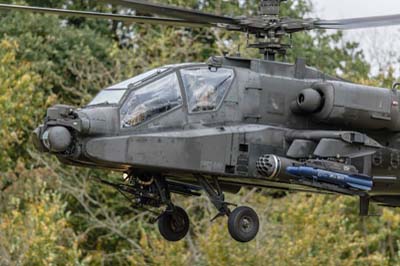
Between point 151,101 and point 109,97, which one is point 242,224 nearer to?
point 151,101

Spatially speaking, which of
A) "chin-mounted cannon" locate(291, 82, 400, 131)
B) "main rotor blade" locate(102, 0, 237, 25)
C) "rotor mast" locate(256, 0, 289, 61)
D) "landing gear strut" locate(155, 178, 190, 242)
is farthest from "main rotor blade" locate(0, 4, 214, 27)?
"landing gear strut" locate(155, 178, 190, 242)

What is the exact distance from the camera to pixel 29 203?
2620 centimetres

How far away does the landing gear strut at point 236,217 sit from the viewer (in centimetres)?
1299

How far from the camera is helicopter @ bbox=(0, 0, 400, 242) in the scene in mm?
12578

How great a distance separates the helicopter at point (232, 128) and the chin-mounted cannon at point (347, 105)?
14 millimetres

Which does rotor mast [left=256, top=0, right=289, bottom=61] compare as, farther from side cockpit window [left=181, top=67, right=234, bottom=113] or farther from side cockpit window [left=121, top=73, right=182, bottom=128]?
side cockpit window [left=121, top=73, right=182, bottom=128]

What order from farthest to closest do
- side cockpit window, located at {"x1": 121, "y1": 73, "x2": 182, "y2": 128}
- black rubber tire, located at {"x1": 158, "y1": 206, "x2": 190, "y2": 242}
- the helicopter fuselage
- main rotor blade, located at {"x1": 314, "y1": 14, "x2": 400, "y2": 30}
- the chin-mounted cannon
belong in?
black rubber tire, located at {"x1": 158, "y1": 206, "x2": 190, "y2": 242} < the chin-mounted cannon < main rotor blade, located at {"x1": 314, "y1": 14, "x2": 400, "y2": 30} < side cockpit window, located at {"x1": 121, "y1": 73, "x2": 182, "y2": 128} < the helicopter fuselage

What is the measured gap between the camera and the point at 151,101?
42.1ft

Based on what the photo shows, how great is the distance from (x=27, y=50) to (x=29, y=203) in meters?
4.43

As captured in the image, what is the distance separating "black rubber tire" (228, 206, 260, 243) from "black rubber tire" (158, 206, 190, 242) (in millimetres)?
1079

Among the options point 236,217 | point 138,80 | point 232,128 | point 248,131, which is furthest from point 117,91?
point 236,217

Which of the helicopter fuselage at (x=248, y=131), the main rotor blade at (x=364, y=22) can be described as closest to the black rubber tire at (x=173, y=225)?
the helicopter fuselage at (x=248, y=131)

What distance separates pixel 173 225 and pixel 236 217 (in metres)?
1.19

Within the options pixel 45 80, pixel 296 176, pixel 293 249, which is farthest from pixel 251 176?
pixel 45 80
